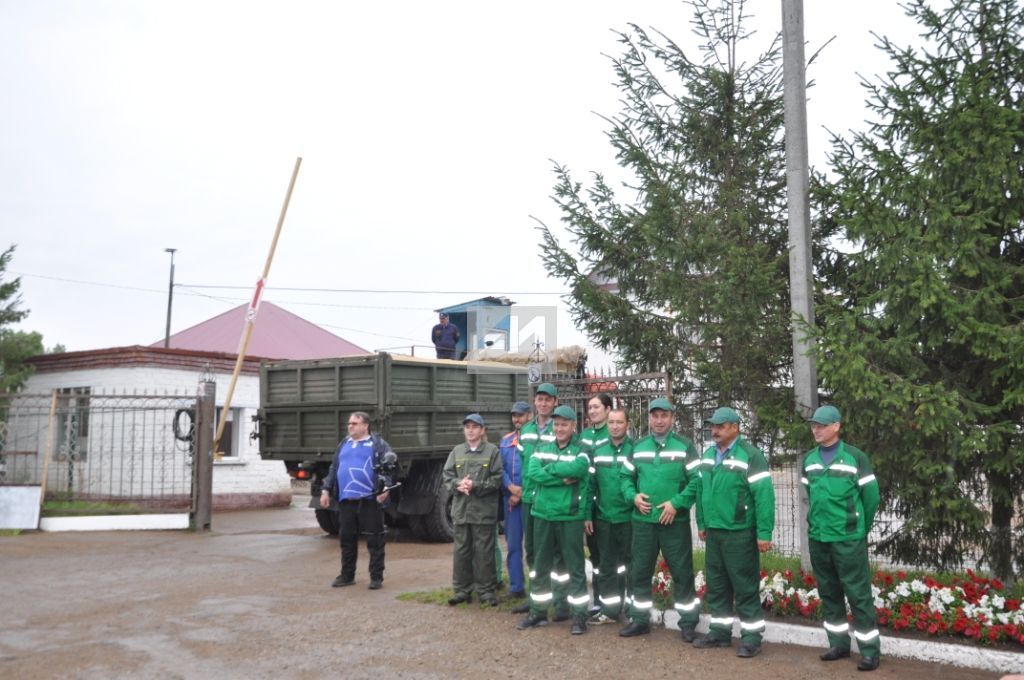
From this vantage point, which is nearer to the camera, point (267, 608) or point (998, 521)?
point (998, 521)

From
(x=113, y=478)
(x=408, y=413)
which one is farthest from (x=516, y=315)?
(x=113, y=478)

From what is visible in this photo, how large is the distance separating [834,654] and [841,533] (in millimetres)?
836

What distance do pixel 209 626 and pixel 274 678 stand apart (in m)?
1.79

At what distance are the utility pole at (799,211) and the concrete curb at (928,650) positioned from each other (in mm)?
1024

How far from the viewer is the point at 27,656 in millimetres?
6387

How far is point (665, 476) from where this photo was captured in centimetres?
676

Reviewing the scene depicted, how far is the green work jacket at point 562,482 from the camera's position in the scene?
714 centimetres

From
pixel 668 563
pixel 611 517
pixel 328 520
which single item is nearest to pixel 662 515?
pixel 668 563

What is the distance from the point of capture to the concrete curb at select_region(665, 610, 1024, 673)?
18.5 feet

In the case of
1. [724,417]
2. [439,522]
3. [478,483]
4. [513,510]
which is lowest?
[439,522]

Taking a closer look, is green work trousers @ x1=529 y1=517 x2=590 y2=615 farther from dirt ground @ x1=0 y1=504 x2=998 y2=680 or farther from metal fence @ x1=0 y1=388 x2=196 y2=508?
metal fence @ x1=0 y1=388 x2=196 y2=508

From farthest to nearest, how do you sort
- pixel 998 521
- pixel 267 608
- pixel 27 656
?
pixel 267 608
pixel 998 521
pixel 27 656

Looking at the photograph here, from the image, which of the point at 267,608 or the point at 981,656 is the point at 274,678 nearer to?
the point at 267,608

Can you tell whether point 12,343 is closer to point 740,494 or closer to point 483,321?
point 483,321
